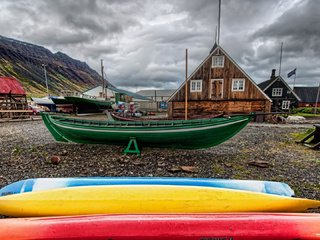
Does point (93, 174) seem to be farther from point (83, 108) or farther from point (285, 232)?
point (83, 108)

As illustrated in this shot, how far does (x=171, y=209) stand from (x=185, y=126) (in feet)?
14.5

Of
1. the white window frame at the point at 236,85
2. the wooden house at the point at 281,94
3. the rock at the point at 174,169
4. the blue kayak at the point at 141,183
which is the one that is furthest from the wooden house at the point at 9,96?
the wooden house at the point at 281,94

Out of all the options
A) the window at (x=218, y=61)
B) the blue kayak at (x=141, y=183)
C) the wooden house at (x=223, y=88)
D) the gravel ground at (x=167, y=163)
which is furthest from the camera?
the window at (x=218, y=61)

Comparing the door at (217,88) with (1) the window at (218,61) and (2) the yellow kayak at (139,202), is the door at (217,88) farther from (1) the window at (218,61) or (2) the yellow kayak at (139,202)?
(2) the yellow kayak at (139,202)

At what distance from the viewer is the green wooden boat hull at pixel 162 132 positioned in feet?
21.6

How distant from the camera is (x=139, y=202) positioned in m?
2.39

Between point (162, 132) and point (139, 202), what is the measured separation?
437 cm

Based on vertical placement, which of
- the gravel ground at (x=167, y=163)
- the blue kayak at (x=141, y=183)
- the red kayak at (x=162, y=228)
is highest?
the red kayak at (x=162, y=228)

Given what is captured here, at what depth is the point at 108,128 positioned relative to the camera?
6.90 meters

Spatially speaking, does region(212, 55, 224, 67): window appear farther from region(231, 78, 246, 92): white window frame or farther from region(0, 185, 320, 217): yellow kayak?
region(0, 185, 320, 217): yellow kayak

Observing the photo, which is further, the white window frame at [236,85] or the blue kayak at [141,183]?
the white window frame at [236,85]

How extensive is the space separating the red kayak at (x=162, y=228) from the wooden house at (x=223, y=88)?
16.5 meters

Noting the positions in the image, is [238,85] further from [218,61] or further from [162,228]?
[162,228]

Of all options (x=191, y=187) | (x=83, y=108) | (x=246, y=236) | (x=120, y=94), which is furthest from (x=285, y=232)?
(x=120, y=94)
